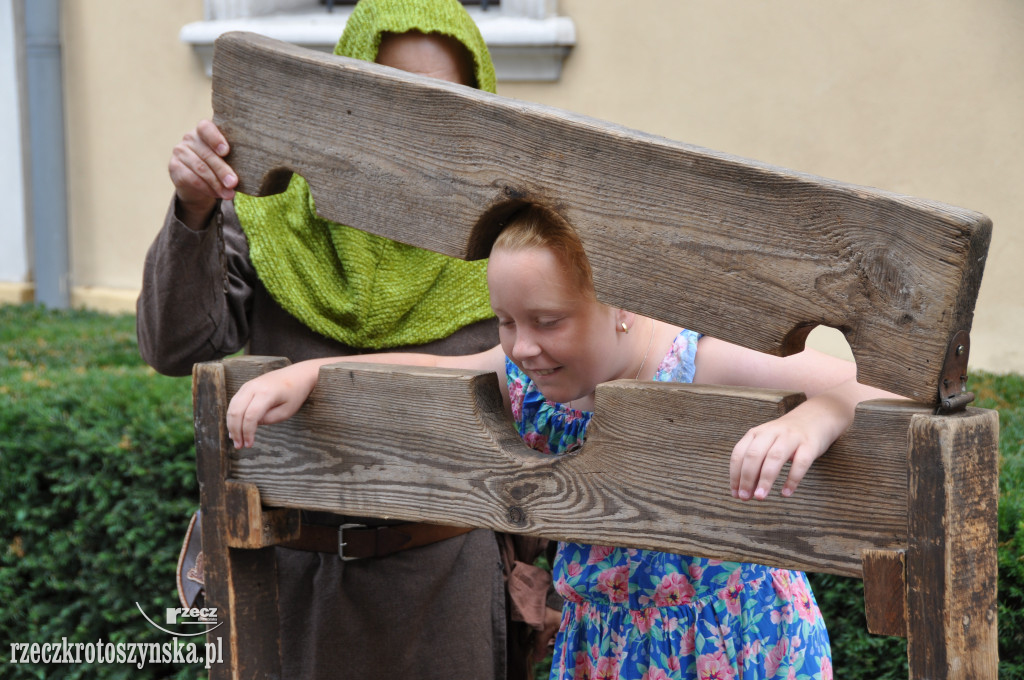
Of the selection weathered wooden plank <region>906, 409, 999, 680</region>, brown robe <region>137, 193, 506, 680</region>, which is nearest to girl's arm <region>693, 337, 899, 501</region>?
weathered wooden plank <region>906, 409, 999, 680</region>

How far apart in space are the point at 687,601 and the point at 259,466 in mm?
779

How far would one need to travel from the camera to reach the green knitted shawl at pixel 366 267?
2076 millimetres

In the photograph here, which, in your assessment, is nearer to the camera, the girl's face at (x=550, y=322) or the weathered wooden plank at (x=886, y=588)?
the weathered wooden plank at (x=886, y=588)

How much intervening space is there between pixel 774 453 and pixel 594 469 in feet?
1.04

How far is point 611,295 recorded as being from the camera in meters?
1.42

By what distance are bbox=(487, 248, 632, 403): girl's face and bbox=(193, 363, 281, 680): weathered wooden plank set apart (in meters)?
0.48

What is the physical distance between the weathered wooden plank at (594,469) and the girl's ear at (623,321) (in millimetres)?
202

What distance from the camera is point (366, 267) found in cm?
213

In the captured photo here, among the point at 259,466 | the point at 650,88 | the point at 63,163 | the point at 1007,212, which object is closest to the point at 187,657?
the point at 259,466

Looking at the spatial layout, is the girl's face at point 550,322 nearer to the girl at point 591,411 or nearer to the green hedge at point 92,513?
the girl at point 591,411

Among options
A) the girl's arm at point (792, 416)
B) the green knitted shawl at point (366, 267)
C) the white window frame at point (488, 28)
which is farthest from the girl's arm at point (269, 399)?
the white window frame at point (488, 28)

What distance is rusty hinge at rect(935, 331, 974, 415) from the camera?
4.05 ft

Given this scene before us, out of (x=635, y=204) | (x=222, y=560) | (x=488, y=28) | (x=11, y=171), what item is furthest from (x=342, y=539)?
(x=11, y=171)

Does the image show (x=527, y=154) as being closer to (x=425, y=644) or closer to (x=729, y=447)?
(x=729, y=447)
